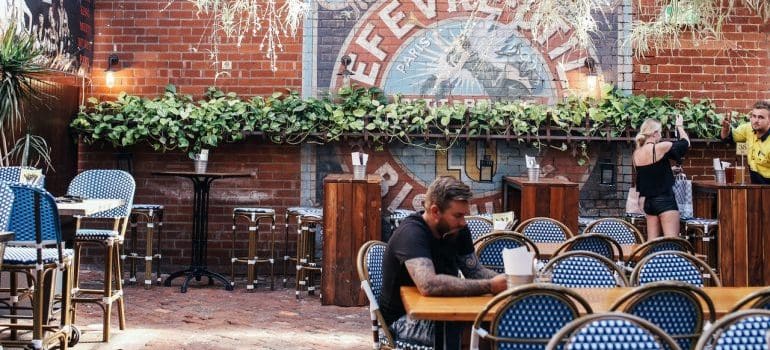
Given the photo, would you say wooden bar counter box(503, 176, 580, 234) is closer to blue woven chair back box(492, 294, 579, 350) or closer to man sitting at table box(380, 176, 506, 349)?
man sitting at table box(380, 176, 506, 349)

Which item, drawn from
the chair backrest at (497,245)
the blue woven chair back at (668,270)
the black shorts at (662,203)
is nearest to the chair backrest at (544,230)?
the chair backrest at (497,245)

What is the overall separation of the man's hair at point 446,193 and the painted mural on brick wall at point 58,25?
4.59m

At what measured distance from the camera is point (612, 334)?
2678 millimetres

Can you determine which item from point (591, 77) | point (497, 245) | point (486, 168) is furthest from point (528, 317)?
point (591, 77)

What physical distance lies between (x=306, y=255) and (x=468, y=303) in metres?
4.76

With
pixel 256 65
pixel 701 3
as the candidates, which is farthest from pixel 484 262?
pixel 256 65

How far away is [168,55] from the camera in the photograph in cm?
945

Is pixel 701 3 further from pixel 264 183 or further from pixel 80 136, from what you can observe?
pixel 80 136

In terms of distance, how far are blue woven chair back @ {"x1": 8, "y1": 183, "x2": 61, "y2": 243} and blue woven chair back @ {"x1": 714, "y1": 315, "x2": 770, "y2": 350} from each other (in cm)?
338

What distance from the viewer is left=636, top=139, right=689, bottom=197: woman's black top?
7.23 metres

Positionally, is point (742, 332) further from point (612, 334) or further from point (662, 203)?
point (662, 203)

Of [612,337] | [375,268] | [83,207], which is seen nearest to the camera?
[612,337]

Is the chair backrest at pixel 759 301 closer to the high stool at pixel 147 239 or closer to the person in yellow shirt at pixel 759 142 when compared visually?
Result: the person in yellow shirt at pixel 759 142

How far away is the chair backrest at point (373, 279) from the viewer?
3.98 metres
